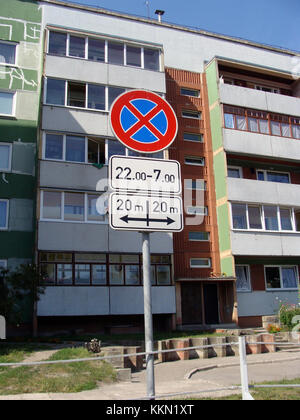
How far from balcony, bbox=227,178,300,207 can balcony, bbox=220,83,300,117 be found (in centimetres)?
498

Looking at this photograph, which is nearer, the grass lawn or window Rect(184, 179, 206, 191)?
the grass lawn

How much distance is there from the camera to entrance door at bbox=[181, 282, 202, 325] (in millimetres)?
23516

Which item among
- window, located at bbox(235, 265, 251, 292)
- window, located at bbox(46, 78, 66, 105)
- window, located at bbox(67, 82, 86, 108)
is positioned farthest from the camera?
window, located at bbox(235, 265, 251, 292)

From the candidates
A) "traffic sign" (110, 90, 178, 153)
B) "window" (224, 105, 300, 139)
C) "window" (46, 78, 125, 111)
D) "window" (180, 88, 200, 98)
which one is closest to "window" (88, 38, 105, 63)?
"window" (46, 78, 125, 111)

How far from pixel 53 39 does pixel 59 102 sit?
12.4 ft

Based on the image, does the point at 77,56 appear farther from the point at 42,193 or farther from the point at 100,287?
the point at 100,287

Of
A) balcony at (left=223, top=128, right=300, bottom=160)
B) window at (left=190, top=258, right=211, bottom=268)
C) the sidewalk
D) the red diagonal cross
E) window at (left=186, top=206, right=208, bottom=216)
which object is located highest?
balcony at (left=223, top=128, right=300, bottom=160)

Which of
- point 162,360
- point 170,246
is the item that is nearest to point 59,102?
point 170,246

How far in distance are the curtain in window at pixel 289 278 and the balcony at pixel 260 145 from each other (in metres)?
6.92

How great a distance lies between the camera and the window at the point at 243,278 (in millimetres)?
24594

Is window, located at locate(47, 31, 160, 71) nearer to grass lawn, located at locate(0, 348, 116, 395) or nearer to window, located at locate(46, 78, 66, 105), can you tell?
window, located at locate(46, 78, 66, 105)

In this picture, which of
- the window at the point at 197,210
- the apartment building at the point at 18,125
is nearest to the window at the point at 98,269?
the apartment building at the point at 18,125

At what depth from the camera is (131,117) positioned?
4672mm

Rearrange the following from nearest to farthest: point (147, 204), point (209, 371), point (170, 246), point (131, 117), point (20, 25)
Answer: point (147, 204) → point (131, 117) → point (209, 371) → point (170, 246) → point (20, 25)
